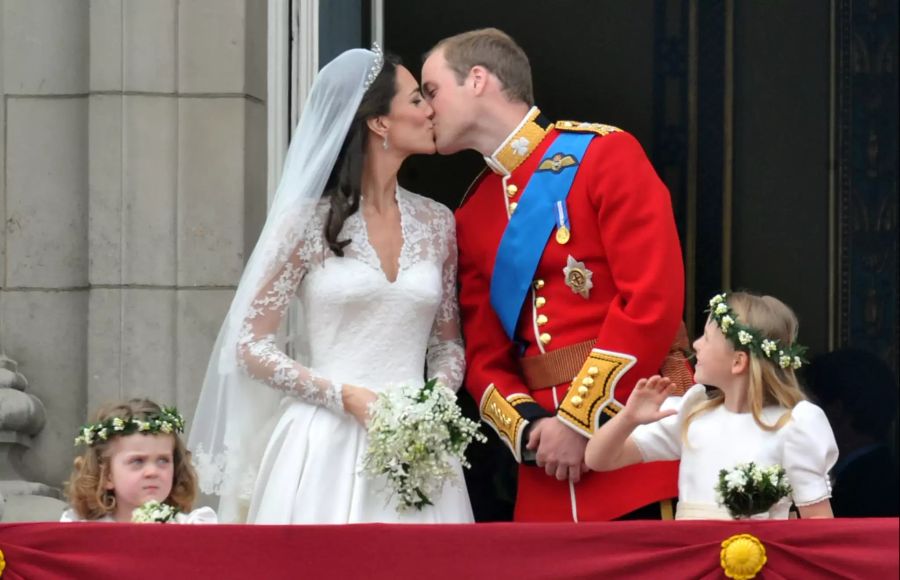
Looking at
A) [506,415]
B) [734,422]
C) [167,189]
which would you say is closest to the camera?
[734,422]

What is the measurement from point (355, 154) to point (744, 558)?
1.70 metres

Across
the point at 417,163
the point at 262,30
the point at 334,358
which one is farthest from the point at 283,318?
the point at 417,163

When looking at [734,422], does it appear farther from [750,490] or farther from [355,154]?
[355,154]

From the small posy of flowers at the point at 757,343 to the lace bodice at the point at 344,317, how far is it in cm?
83

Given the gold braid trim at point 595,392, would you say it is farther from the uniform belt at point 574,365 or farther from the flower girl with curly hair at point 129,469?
the flower girl with curly hair at point 129,469

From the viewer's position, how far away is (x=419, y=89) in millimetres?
5957

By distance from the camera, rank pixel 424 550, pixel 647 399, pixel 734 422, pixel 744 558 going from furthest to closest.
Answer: pixel 734 422 → pixel 647 399 → pixel 424 550 → pixel 744 558

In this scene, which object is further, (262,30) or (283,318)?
(262,30)

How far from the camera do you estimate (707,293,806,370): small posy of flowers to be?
209 inches

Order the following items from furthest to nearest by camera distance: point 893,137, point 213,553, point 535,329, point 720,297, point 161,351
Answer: point 893,137 → point 161,351 → point 535,329 → point 720,297 → point 213,553

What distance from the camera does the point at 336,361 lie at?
5.70 m

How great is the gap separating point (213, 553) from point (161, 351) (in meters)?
1.97

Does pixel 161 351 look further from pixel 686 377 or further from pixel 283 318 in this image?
pixel 686 377

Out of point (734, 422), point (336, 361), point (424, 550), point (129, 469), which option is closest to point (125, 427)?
point (129, 469)
